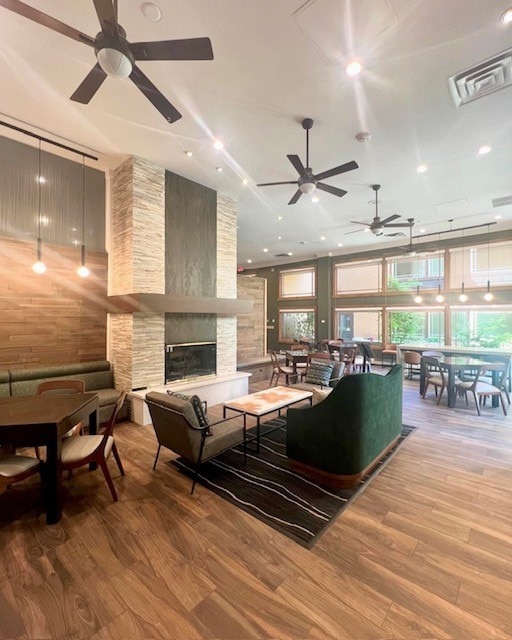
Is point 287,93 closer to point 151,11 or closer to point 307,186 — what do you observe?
point 307,186

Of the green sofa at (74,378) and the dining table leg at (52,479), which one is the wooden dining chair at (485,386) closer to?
the green sofa at (74,378)

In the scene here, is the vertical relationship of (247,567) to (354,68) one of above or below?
below

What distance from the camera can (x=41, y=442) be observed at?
96.3 inches

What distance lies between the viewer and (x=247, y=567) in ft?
6.55

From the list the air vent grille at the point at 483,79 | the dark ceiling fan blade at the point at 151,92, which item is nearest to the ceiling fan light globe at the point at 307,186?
the air vent grille at the point at 483,79

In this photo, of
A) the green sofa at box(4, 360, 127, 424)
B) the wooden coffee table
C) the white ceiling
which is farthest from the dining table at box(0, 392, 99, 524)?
the white ceiling

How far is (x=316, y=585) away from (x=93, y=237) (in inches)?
220

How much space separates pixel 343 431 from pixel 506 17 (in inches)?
152

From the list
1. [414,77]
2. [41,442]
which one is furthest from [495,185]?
[41,442]

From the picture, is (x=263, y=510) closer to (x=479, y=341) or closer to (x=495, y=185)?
(x=495, y=185)

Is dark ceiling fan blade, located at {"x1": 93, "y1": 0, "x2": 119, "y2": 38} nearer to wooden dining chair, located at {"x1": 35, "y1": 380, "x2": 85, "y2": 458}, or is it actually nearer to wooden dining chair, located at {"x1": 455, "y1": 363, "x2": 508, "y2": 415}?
wooden dining chair, located at {"x1": 35, "y1": 380, "x2": 85, "y2": 458}

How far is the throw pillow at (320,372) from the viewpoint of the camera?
17.6ft

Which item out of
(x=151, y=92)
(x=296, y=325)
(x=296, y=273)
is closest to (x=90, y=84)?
(x=151, y=92)

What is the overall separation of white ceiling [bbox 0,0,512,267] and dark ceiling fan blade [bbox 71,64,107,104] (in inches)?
23.9
